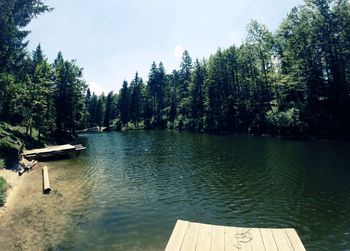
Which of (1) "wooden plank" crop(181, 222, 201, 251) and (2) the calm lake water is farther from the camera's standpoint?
(2) the calm lake water

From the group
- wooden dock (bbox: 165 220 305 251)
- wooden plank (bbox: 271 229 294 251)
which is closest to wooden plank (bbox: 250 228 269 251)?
wooden dock (bbox: 165 220 305 251)

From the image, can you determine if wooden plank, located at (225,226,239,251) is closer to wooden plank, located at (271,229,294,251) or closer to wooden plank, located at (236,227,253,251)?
wooden plank, located at (236,227,253,251)

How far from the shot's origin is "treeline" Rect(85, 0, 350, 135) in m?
53.5

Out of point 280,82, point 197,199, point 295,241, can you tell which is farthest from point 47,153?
point 280,82

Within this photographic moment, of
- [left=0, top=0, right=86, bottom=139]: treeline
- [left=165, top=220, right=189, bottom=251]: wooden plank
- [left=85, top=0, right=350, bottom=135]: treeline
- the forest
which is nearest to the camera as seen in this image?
[left=165, top=220, right=189, bottom=251]: wooden plank

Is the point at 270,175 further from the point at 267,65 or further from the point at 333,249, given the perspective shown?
the point at 267,65

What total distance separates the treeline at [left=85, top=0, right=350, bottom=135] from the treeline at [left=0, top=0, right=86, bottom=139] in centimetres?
3734

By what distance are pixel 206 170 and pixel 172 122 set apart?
85.0 metres

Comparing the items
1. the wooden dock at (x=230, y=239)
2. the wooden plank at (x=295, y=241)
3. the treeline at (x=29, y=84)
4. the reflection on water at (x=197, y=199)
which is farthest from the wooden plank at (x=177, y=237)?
the treeline at (x=29, y=84)

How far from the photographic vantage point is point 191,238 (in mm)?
9531

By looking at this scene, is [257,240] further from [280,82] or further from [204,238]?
[280,82]

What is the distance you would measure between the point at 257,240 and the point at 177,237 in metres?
2.54

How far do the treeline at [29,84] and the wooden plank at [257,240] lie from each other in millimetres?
24615

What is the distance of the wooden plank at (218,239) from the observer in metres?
8.91
